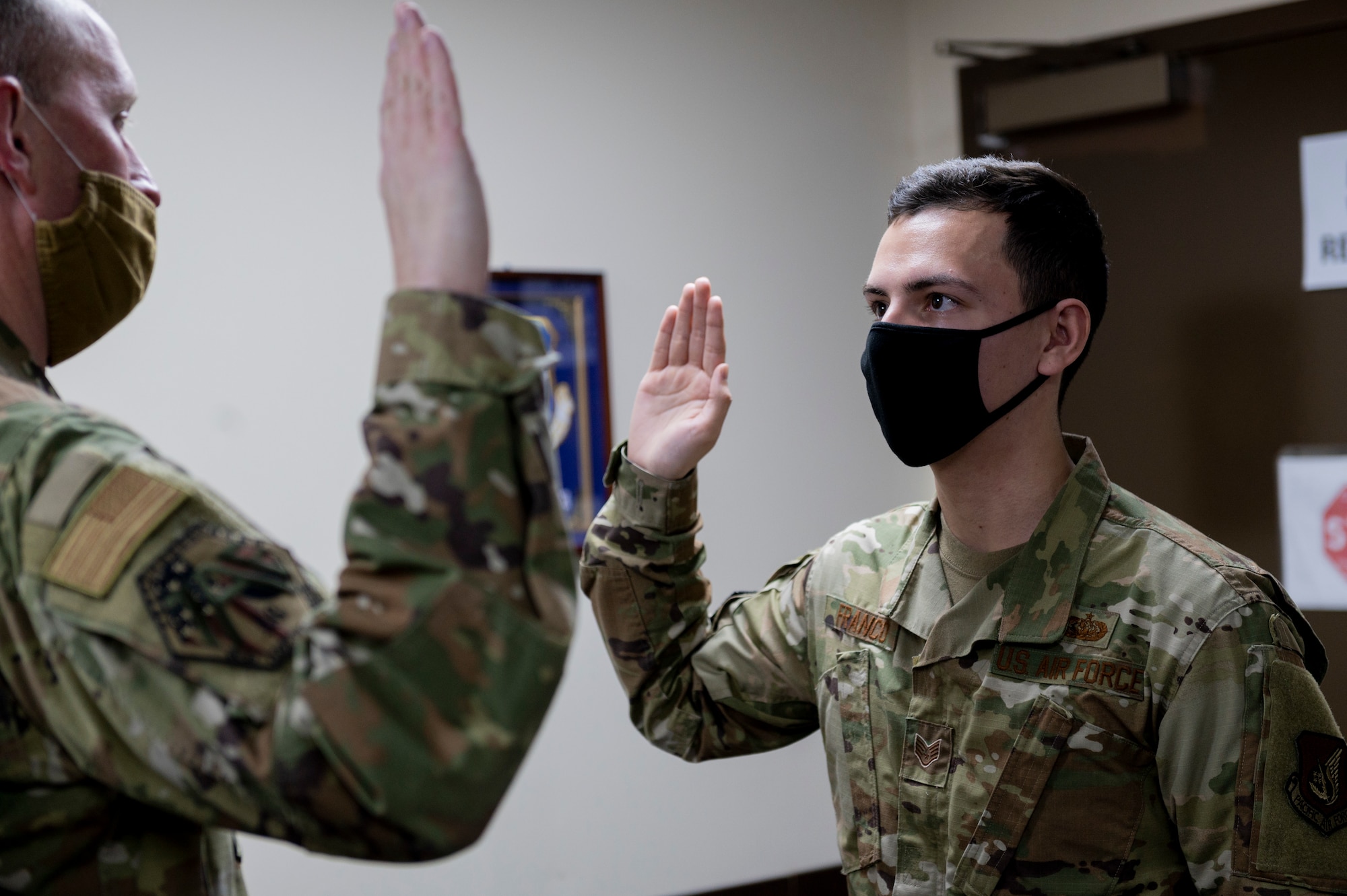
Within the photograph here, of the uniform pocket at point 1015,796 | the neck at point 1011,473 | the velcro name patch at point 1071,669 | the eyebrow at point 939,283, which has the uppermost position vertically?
the eyebrow at point 939,283

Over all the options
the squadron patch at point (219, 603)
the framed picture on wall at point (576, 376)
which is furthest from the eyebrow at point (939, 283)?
the framed picture on wall at point (576, 376)

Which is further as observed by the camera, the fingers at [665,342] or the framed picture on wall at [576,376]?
the framed picture on wall at [576,376]

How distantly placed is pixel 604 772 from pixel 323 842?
7.75 feet

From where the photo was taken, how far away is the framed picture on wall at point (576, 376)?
296cm

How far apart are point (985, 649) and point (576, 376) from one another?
1752 millimetres

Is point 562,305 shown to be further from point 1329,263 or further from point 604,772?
point 1329,263

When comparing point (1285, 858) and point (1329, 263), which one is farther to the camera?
point (1329, 263)

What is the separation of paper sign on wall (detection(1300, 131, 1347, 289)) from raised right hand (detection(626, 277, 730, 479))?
6.30 ft

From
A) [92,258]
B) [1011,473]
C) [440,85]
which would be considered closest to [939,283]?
[1011,473]

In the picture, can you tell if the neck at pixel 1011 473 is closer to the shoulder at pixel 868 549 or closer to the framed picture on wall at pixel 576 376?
the shoulder at pixel 868 549

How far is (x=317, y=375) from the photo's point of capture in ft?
8.82

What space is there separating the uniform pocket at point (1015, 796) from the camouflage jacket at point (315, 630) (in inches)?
30.7

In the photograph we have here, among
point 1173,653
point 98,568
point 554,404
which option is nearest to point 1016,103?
point 554,404

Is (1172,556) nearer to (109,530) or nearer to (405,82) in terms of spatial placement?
(405,82)
